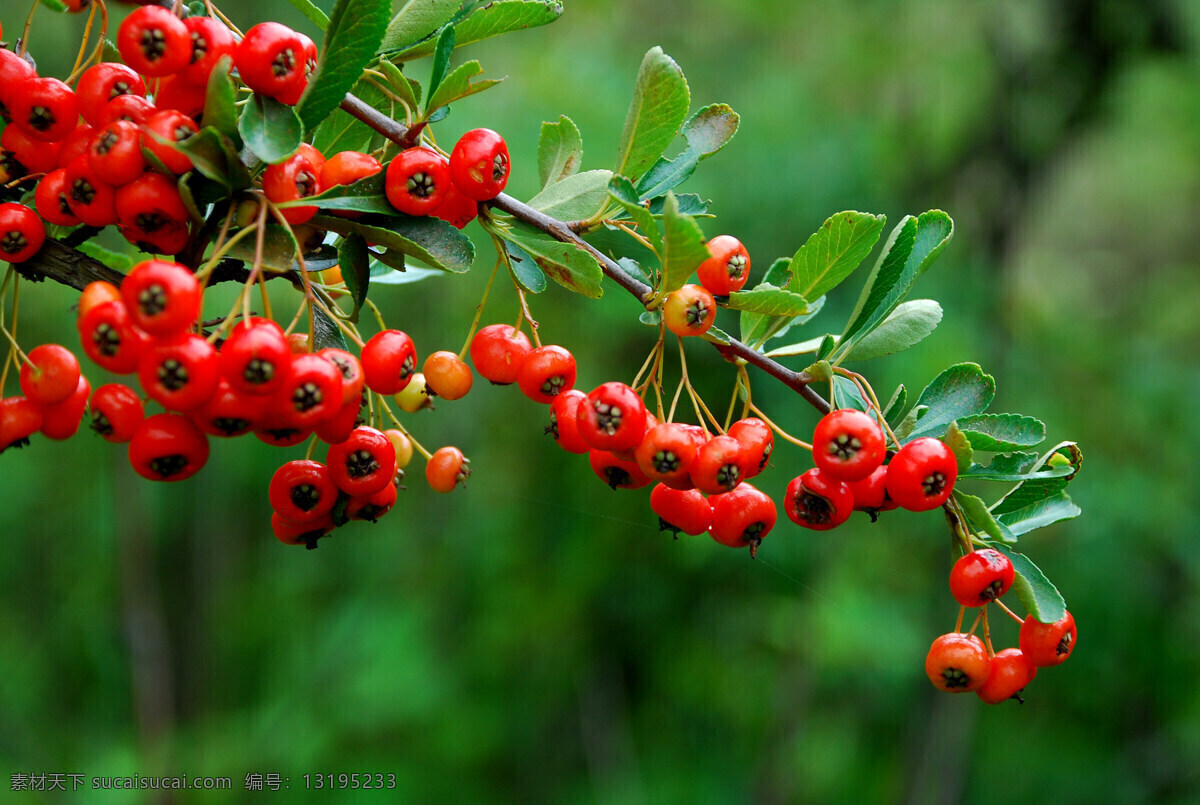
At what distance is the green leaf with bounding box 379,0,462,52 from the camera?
1.12 meters

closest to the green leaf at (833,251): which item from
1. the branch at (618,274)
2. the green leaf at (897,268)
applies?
the green leaf at (897,268)

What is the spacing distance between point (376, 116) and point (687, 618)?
5.07m

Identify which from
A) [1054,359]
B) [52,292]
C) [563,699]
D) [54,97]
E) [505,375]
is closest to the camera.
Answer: [54,97]

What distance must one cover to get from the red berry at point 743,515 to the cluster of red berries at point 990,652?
0.25m

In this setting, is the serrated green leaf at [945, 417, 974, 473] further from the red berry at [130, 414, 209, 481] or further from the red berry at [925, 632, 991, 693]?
the red berry at [130, 414, 209, 481]

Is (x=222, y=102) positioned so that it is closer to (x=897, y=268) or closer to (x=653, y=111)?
(x=653, y=111)

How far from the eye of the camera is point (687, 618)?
5.77m

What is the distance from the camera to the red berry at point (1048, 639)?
122 centimetres

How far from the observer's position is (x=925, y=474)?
3.46ft

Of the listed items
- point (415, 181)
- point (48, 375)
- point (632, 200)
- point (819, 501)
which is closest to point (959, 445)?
point (819, 501)

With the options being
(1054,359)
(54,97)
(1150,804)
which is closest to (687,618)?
(1054,359)

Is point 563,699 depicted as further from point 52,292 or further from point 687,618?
point 52,292

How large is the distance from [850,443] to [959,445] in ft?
0.49

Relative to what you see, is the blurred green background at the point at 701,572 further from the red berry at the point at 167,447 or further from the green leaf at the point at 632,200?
the red berry at the point at 167,447
